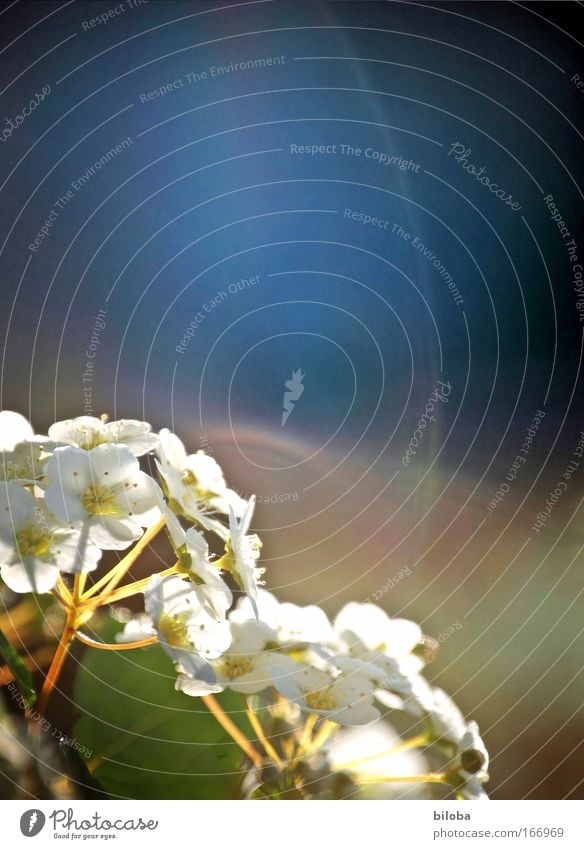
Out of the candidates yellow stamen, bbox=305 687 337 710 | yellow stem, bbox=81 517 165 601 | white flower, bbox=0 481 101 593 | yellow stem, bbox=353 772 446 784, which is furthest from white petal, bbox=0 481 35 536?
yellow stem, bbox=353 772 446 784

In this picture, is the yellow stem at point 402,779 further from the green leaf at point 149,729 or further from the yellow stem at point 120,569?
the yellow stem at point 120,569

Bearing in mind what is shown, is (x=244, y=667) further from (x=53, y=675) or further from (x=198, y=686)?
(x=53, y=675)

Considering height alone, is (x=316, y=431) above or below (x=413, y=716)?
above

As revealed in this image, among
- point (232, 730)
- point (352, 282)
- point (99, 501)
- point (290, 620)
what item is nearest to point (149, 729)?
point (232, 730)

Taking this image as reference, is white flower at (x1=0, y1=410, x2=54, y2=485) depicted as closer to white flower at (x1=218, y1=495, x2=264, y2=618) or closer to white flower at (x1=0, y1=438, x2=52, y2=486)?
white flower at (x1=0, y1=438, x2=52, y2=486)
